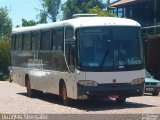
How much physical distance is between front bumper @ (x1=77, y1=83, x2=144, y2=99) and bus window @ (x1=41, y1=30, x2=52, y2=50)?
14.2 feet

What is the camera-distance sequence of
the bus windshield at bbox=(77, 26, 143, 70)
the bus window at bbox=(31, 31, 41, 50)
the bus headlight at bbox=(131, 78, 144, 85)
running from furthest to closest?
the bus window at bbox=(31, 31, 41, 50) → the bus headlight at bbox=(131, 78, 144, 85) → the bus windshield at bbox=(77, 26, 143, 70)

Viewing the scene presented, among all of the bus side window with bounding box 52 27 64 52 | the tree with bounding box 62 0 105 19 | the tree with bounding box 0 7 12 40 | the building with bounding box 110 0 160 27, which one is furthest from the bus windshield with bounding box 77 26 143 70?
the tree with bounding box 0 7 12 40

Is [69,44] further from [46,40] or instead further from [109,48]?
[46,40]

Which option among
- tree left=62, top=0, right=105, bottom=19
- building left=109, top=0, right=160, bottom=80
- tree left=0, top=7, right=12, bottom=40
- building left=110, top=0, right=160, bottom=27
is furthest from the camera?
tree left=0, top=7, right=12, bottom=40

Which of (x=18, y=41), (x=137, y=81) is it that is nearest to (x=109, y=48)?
(x=137, y=81)

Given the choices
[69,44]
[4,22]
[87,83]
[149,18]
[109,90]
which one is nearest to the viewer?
[87,83]

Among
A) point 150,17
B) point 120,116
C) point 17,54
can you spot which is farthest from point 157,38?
point 120,116

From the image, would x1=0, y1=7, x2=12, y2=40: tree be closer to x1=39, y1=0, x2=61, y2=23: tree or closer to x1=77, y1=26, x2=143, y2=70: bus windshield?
x1=39, y1=0, x2=61, y2=23: tree

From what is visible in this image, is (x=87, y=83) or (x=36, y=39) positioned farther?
(x=36, y=39)

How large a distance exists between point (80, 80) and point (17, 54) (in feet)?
33.6

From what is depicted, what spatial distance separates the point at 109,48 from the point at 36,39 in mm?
6546

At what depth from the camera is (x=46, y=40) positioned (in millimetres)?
22562

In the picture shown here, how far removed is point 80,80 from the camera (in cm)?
1827

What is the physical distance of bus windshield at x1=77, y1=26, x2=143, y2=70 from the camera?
18.3 metres
